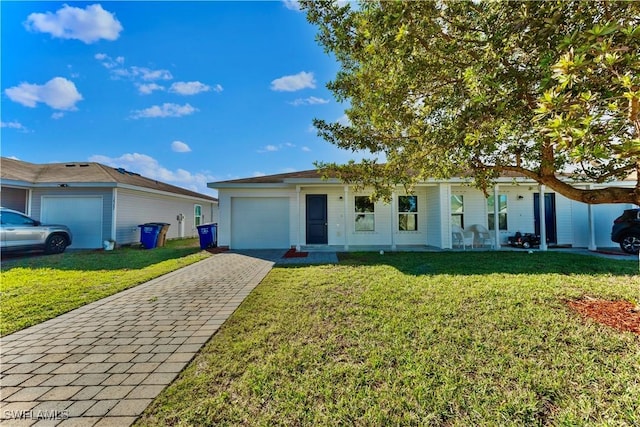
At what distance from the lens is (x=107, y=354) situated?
311 centimetres

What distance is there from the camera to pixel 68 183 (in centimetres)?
1187

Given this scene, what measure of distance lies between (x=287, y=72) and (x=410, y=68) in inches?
333

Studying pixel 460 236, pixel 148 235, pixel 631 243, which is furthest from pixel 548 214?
pixel 148 235

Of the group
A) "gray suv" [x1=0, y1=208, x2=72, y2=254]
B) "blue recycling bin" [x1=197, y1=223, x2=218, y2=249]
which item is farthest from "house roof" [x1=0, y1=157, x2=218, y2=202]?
"blue recycling bin" [x1=197, y1=223, x2=218, y2=249]

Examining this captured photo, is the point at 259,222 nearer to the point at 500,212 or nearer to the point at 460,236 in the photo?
the point at 460,236

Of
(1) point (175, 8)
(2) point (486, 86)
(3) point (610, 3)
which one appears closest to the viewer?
(3) point (610, 3)

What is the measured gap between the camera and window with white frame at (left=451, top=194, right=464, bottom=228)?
1214 centimetres

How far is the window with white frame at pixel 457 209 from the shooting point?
1214 centimetres

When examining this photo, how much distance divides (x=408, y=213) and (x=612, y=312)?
28.4 feet

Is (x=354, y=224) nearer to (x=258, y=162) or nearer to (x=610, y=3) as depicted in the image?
(x=258, y=162)

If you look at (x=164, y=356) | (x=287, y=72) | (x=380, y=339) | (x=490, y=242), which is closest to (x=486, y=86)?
(x=380, y=339)

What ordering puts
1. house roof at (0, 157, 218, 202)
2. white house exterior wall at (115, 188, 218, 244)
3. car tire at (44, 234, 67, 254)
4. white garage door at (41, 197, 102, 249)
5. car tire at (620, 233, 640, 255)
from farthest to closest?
white house exterior wall at (115, 188, 218, 244)
white garage door at (41, 197, 102, 249)
house roof at (0, 157, 218, 202)
car tire at (44, 234, 67, 254)
car tire at (620, 233, 640, 255)

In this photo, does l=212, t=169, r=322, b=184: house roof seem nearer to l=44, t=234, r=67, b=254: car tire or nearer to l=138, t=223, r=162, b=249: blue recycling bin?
l=138, t=223, r=162, b=249: blue recycling bin

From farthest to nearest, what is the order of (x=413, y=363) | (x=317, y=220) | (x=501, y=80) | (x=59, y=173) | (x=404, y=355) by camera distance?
(x=59, y=173)
(x=317, y=220)
(x=501, y=80)
(x=404, y=355)
(x=413, y=363)
